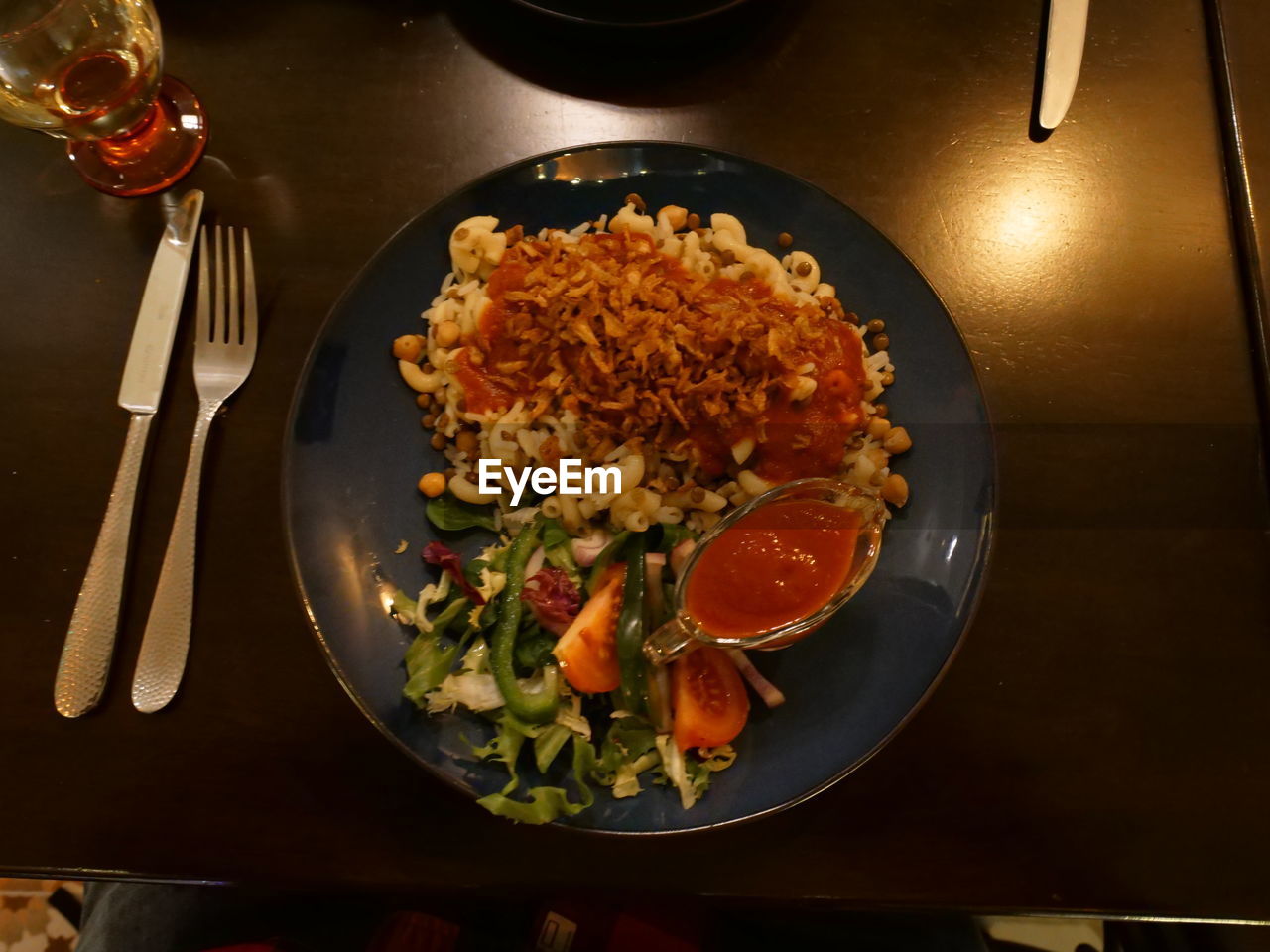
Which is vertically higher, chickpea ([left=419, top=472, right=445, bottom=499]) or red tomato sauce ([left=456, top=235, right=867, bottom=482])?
red tomato sauce ([left=456, top=235, right=867, bottom=482])

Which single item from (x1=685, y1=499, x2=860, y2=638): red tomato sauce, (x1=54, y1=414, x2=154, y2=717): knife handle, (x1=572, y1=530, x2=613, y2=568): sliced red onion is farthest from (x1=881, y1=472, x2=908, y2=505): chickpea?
(x1=54, y1=414, x2=154, y2=717): knife handle

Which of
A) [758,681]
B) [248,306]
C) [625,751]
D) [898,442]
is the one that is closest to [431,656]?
[625,751]

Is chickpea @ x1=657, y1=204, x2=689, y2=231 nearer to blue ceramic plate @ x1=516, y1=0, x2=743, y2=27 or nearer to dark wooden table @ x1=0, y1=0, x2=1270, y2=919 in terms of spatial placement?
dark wooden table @ x1=0, y1=0, x2=1270, y2=919

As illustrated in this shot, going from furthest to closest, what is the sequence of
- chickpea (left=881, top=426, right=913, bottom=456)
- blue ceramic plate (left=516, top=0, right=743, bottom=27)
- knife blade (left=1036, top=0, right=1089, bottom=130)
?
knife blade (left=1036, top=0, right=1089, bottom=130)
blue ceramic plate (left=516, top=0, right=743, bottom=27)
chickpea (left=881, top=426, right=913, bottom=456)

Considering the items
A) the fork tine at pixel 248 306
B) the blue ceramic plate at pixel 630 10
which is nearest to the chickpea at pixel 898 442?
the blue ceramic plate at pixel 630 10

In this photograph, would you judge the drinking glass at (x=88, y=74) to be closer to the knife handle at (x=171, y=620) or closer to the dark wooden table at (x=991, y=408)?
the dark wooden table at (x=991, y=408)

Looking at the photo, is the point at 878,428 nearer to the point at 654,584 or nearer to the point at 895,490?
the point at 895,490

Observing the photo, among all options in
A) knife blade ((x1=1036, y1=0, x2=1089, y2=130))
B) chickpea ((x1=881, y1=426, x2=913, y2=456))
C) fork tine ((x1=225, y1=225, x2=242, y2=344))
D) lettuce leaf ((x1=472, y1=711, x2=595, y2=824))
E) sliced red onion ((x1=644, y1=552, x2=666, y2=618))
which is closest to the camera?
lettuce leaf ((x1=472, y1=711, x2=595, y2=824))

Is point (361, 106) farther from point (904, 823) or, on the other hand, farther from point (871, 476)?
point (904, 823)
